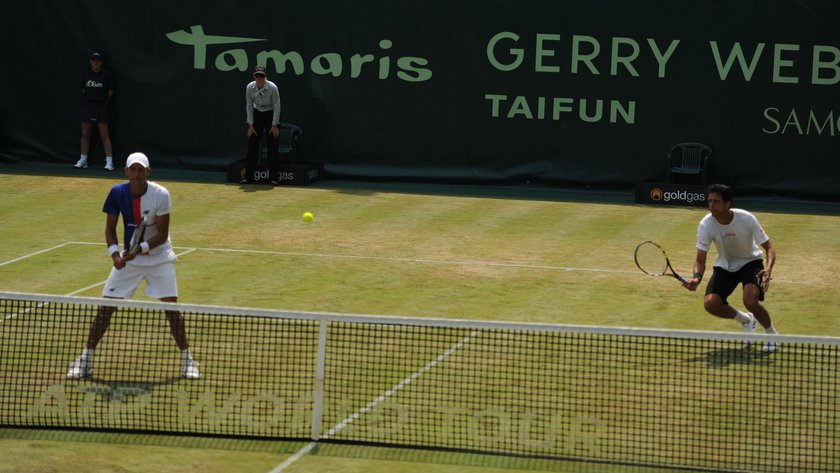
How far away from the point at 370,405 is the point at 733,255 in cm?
363

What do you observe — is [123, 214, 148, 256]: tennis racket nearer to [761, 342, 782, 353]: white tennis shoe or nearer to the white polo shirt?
the white polo shirt

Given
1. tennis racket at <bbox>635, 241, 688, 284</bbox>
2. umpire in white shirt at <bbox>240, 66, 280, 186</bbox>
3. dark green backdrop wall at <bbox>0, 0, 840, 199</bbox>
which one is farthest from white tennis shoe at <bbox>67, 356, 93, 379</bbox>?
dark green backdrop wall at <bbox>0, 0, 840, 199</bbox>

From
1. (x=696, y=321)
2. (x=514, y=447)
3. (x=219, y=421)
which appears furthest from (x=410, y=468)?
(x=696, y=321)

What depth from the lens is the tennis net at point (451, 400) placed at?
8422mm

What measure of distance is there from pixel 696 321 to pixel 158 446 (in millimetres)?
5857

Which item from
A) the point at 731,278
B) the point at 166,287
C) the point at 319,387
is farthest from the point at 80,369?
the point at 731,278

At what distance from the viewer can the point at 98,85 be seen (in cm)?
2203

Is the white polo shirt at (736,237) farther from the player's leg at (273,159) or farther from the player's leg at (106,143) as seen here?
the player's leg at (106,143)

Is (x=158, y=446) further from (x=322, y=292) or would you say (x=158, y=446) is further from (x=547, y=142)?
(x=547, y=142)

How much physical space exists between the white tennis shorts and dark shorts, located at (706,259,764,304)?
4.55 meters

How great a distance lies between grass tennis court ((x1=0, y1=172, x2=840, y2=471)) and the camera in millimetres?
12516

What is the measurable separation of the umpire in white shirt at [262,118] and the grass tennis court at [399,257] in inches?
25.6

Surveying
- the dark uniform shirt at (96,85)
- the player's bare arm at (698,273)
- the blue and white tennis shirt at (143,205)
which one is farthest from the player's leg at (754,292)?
the dark uniform shirt at (96,85)

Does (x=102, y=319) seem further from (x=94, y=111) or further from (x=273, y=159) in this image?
(x=94, y=111)
